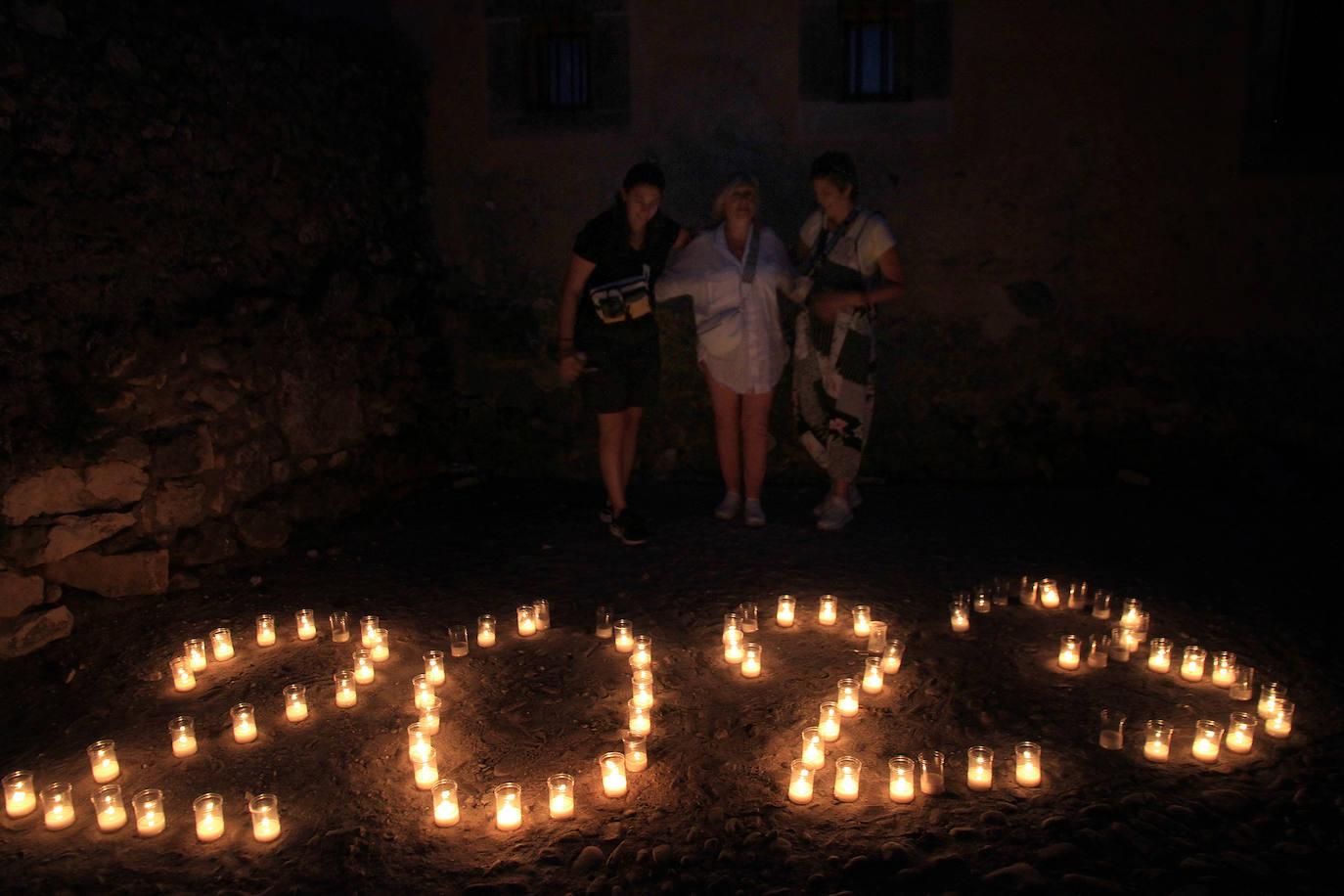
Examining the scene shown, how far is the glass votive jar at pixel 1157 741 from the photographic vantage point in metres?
3.09

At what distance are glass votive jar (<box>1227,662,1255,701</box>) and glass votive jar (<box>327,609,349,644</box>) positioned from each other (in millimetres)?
3465

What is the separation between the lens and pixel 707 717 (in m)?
3.45

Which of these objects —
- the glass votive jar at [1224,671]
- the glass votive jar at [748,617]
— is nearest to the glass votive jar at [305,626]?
the glass votive jar at [748,617]

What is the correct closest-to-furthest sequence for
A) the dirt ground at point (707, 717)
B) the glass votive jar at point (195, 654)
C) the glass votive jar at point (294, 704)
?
1. the dirt ground at point (707, 717)
2. the glass votive jar at point (294, 704)
3. the glass votive jar at point (195, 654)

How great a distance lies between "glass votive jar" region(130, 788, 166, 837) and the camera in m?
2.81

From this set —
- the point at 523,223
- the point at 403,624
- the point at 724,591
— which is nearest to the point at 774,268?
the point at 724,591

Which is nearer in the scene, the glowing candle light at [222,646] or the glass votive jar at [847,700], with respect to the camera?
the glass votive jar at [847,700]

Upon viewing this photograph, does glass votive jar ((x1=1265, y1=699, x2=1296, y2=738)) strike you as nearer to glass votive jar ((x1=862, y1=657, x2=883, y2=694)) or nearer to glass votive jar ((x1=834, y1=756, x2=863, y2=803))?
glass votive jar ((x1=862, y1=657, x2=883, y2=694))

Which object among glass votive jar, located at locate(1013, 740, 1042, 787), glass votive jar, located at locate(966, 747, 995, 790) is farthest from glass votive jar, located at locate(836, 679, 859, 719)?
glass votive jar, located at locate(1013, 740, 1042, 787)

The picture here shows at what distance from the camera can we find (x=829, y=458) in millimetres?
5215

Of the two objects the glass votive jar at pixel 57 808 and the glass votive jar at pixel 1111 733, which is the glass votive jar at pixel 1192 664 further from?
the glass votive jar at pixel 57 808

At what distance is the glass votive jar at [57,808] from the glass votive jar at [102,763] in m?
0.20

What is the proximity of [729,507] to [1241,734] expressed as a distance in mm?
2901

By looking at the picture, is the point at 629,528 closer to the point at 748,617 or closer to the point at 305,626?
the point at 748,617
